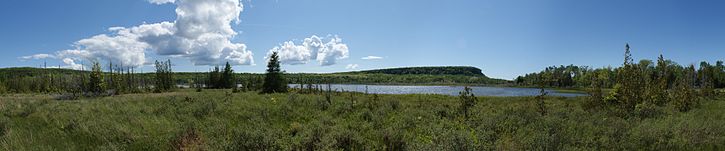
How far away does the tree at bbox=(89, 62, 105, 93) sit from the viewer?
46.5m

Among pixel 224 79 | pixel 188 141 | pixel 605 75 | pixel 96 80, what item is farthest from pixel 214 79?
pixel 605 75

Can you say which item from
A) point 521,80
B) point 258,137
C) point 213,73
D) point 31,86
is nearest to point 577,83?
point 521,80

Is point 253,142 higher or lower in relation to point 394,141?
higher

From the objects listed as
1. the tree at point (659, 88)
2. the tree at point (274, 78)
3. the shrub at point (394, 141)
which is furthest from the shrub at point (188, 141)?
the tree at point (274, 78)

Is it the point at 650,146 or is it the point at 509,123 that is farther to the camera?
the point at 509,123

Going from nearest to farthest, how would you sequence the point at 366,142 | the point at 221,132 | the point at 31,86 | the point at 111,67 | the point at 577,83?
the point at 366,142, the point at 221,132, the point at 111,67, the point at 31,86, the point at 577,83

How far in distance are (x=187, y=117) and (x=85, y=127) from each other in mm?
2793

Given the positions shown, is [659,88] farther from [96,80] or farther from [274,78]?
[96,80]

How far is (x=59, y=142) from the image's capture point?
831cm

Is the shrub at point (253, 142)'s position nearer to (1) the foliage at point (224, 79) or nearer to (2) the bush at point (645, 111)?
(2) the bush at point (645, 111)

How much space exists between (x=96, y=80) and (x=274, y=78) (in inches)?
882

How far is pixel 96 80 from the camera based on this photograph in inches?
1836

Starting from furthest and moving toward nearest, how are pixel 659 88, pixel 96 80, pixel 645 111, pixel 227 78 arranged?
pixel 227 78 < pixel 96 80 < pixel 659 88 < pixel 645 111

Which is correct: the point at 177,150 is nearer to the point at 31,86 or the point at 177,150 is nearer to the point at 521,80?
the point at 31,86
